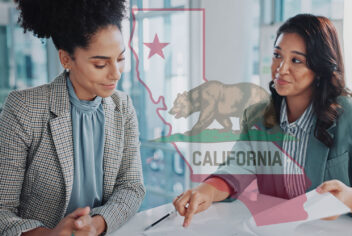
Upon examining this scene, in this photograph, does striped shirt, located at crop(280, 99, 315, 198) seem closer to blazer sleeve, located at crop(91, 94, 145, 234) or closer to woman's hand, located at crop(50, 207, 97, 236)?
blazer sleeve, located at crop(91, 94, 145, 234)

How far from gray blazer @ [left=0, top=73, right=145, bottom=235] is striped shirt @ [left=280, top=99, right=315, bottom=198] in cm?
36

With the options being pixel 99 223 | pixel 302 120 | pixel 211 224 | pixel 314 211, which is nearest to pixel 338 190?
pixel 314 211

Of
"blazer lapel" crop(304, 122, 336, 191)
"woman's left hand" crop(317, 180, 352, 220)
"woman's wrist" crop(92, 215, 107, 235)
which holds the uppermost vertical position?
"blazer lapel" crop(304, 122, 336, 191)

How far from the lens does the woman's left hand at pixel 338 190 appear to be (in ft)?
2.29

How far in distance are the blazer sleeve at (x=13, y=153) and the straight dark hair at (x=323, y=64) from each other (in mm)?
564

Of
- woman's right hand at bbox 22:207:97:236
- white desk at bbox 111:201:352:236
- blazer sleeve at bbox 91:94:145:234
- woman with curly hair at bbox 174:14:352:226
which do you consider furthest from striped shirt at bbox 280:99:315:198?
woman's right hand at bbox 22:207:97:236

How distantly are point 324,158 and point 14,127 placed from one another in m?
0.68

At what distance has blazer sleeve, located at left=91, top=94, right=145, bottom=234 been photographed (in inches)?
30.3

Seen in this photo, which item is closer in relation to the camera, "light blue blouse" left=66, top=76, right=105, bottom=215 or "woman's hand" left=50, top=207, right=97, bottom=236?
"woman's hand" left=50, top=207, right=97, bottom=236

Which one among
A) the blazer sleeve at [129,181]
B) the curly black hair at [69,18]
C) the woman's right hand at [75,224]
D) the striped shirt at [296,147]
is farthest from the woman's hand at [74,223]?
the striped shirt at [296,147]

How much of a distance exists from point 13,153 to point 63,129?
0.11 meters

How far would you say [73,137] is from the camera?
769 millimetres

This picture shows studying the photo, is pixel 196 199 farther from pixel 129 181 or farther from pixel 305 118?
pixel 305 118

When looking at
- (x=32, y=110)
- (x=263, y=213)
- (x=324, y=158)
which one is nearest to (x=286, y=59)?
(x=324, y=158)
